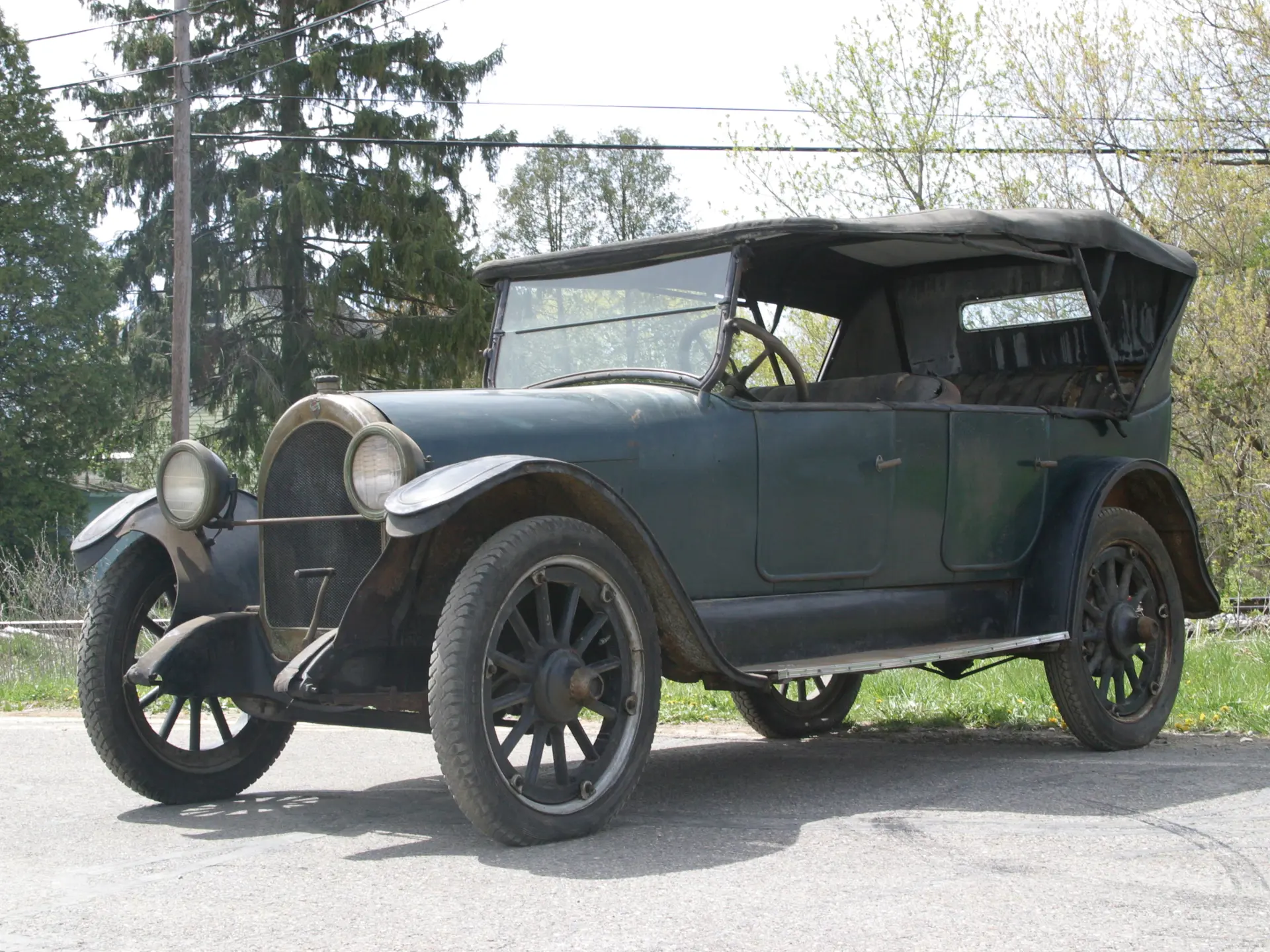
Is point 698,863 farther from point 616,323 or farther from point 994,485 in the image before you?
point 994,485

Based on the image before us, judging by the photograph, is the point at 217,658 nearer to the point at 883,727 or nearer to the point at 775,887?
the point at 775,887

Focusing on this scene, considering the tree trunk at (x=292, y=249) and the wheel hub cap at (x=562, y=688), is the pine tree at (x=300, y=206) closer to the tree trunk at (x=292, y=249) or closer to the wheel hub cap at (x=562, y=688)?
the tree trunk at (x=292, y=249)

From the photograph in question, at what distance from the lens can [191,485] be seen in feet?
16.3

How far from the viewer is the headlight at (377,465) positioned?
423cm

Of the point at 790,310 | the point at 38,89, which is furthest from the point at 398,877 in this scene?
the point at 38,89

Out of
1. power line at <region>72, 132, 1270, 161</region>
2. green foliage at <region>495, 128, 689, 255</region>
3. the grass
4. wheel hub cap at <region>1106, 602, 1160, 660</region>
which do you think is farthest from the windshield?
green foliage at <region>495, 128, 689, 255</region>

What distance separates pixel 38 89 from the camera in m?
25.0

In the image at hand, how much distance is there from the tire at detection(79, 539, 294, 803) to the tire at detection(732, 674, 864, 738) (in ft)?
7.85

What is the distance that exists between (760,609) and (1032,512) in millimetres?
1804

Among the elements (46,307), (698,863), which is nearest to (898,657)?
(698,863)

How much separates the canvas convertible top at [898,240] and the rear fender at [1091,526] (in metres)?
1.04

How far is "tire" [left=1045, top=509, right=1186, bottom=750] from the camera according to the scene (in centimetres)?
605

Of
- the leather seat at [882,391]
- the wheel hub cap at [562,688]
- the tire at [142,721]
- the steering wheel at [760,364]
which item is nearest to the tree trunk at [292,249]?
the leather seat at [882,391]

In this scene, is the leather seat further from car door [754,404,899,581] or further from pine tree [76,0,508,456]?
pine tree [76,0,508,456]
